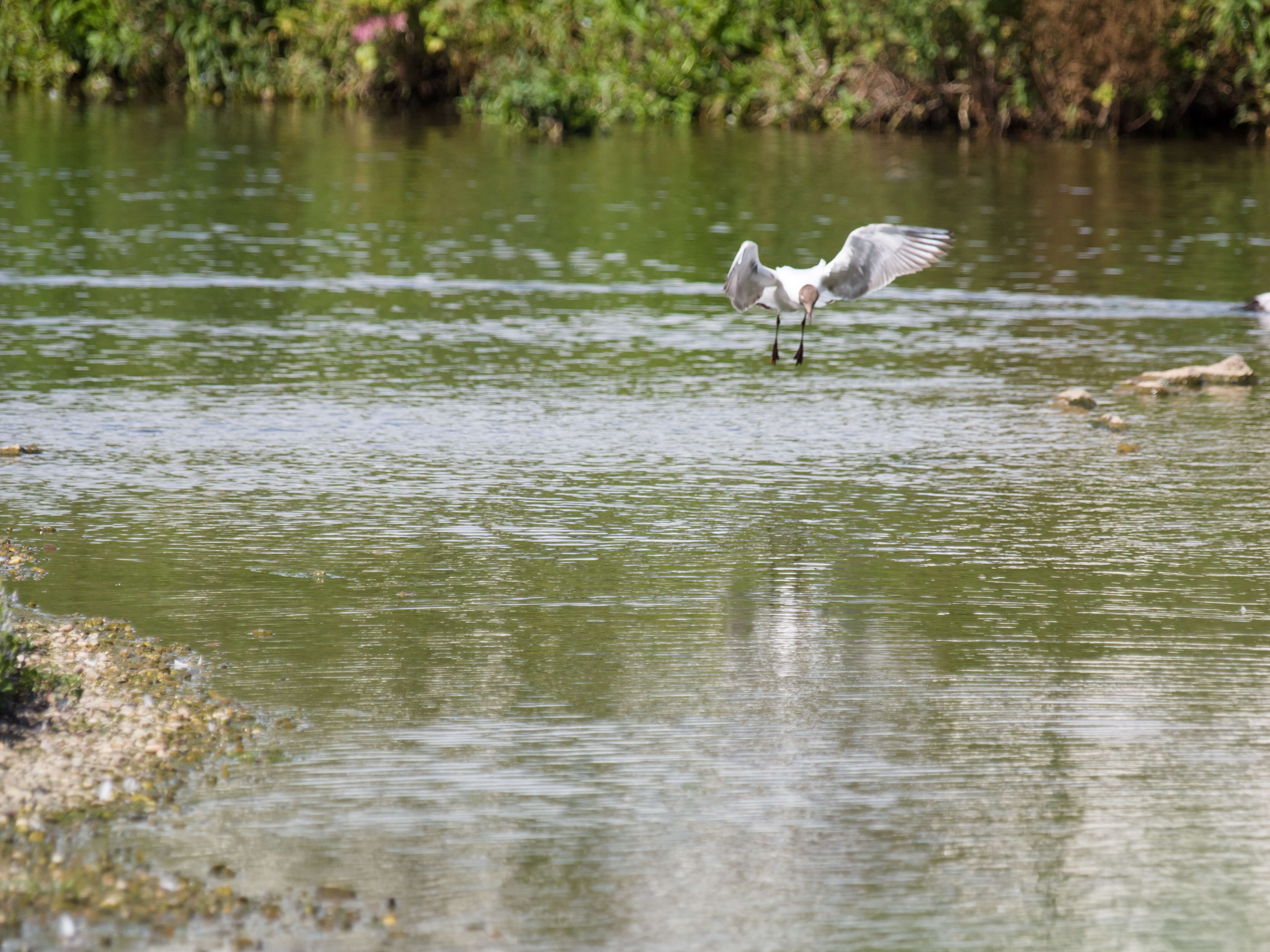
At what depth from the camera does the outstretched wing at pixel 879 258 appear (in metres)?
Result: 8.47

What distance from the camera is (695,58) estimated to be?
3028cm

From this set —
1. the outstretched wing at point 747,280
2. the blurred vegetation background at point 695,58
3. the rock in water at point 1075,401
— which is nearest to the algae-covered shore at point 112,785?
the outstretched wing at point 747,280

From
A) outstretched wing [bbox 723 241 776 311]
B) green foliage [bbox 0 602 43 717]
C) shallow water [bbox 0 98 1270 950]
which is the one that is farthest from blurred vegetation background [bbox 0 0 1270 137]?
green foliage [bbox 0 602 43 717]

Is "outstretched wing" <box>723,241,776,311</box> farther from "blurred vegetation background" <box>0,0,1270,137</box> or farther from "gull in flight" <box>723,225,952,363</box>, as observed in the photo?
"blurred vegetation background" <box>0,0,1270,137</box>

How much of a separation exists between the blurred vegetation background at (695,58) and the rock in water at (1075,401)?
54.9ft

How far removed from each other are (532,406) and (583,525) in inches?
103

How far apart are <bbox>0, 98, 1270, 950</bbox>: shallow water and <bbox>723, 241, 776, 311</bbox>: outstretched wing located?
907 millimetres

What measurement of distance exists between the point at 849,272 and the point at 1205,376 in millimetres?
3692

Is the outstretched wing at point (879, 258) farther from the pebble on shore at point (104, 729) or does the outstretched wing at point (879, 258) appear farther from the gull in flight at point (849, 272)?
the pebble on shore at point (104, 729)

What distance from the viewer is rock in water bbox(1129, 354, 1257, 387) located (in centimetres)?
1124

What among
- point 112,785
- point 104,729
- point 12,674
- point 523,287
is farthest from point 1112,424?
point 112,785

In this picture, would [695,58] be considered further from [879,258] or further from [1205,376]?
[879,258]

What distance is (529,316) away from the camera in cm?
1352

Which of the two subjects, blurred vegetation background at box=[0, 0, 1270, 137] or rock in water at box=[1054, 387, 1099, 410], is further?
blurred vegetation background at box=[0, 0, 1270, 137]
